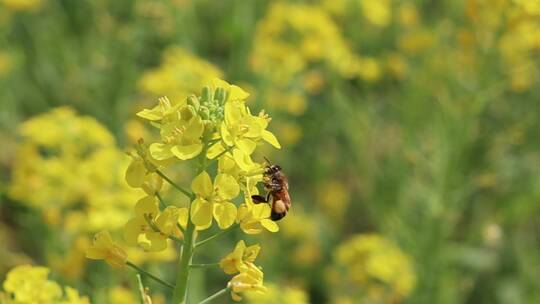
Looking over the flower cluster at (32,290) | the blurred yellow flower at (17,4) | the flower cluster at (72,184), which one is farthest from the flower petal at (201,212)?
the blurred yellow flower at (17,4)

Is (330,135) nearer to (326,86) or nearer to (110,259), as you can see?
(326,86)

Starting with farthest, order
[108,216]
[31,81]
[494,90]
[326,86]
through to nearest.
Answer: [326,86]
[31,81]
[494,90]
[108,216]

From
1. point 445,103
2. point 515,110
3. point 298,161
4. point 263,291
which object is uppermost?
point 515,110

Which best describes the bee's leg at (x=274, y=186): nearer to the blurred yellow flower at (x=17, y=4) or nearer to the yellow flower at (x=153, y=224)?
the yellow flower at (x=153, y=224)

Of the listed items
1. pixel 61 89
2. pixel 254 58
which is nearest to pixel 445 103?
pixel 254 58

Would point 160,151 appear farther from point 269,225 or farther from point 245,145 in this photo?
point 269,225

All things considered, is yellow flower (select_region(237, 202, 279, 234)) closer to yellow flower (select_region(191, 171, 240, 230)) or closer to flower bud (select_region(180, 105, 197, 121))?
yellow flower (select_region(191, 171, 240, 230))
